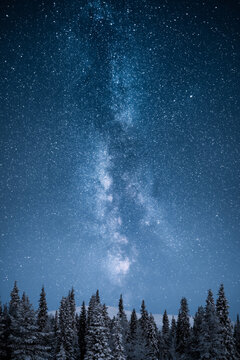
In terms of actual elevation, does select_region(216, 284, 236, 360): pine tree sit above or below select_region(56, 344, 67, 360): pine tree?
above

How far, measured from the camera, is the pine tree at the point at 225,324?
3466cm

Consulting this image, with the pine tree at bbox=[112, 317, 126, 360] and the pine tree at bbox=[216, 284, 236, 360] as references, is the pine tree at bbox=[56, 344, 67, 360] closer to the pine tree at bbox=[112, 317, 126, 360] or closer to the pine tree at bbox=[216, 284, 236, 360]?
the pine tree at bbox=[112, 317, 126, 360]

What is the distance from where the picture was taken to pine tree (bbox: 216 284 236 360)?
34656 millimetres

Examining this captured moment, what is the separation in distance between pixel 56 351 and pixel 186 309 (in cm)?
3227

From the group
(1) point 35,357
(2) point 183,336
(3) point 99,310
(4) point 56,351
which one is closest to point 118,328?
(3) point 99,310

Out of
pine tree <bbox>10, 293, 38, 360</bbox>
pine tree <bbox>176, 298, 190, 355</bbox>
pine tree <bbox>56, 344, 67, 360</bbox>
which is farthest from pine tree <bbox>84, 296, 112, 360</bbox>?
pine tree <bbox>176, 298, 190, 355</bbox>

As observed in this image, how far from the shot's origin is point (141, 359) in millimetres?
42594

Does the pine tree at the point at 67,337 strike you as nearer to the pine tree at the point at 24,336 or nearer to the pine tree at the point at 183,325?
the pine tree at the point at 24,336

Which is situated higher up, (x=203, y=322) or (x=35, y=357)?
(x=203, y=322)

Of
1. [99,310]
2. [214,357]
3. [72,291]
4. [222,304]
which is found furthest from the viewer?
[72,291]

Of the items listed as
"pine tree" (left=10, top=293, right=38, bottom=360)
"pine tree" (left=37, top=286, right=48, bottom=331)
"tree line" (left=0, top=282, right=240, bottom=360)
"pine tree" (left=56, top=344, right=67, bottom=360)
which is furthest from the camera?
"pine tree" (left=37, top=286, right=48, bottom=331)

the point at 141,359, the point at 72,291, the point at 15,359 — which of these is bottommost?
the point at 141,359

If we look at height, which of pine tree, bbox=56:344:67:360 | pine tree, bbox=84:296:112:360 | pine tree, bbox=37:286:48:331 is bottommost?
pine tree, bbox=56:344:67:360

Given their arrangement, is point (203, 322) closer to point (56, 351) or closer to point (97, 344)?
point (97, 344)
